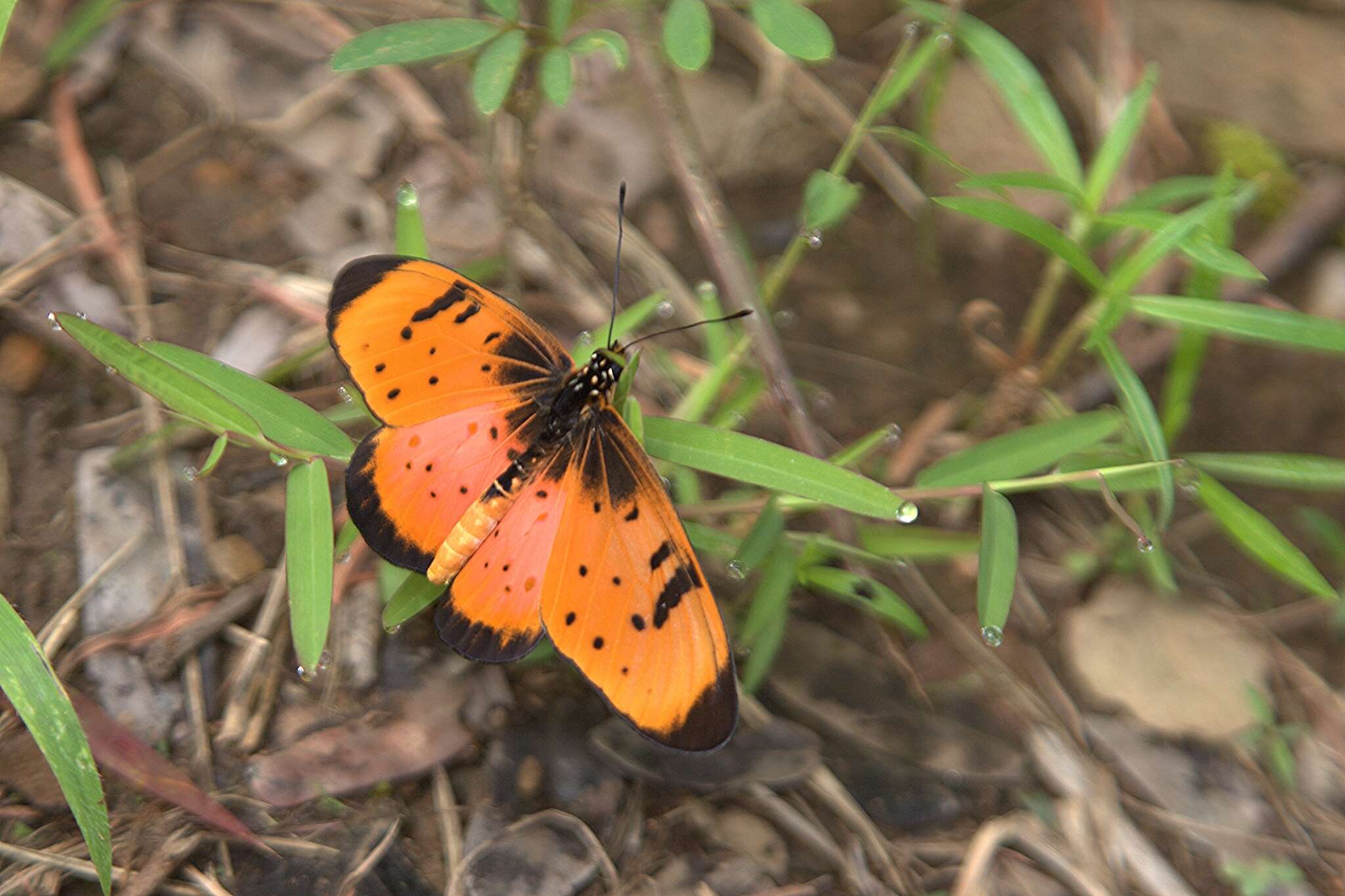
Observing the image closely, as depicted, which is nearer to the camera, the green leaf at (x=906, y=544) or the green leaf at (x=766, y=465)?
the green leaf at (x=766, y=465)

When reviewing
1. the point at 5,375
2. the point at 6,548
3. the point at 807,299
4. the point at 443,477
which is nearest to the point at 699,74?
the point at 807,299

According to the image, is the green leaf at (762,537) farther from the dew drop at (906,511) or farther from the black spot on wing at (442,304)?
the black spot on wing at (442,304)

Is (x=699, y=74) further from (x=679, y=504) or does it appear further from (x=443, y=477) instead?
(x=443, y=477)

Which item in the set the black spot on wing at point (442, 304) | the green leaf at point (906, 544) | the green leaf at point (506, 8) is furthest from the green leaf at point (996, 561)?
the green leaf at point (506, 8)

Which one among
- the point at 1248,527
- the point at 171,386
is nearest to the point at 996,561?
the point at 1248,527

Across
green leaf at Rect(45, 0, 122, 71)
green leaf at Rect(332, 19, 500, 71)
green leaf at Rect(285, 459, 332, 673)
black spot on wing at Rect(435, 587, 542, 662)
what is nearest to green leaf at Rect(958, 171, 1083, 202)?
green leaf at Rect(332, 19, 500, 71)

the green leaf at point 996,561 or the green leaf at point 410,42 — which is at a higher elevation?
the green leaf at point 410,42
